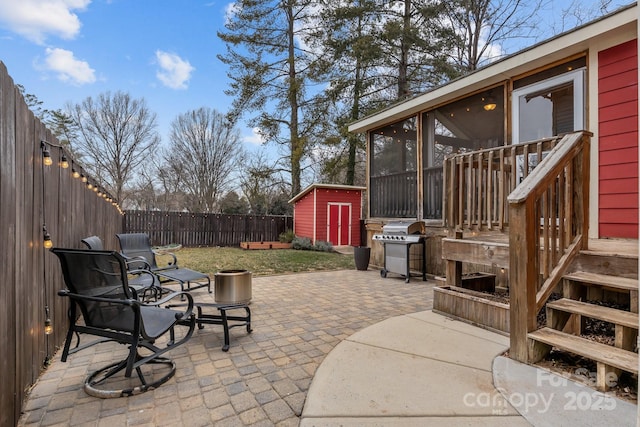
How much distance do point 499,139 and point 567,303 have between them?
3536 millimetres

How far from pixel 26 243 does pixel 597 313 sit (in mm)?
3990

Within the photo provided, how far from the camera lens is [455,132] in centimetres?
619

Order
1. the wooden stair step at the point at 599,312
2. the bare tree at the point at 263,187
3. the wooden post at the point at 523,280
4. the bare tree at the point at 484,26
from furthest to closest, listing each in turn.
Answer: the bare tree at the point at 263,187 → the bare tree at the point at 484,26 → the wooden post at the point at 523,280 → the wooden stair step at the point at 599,312

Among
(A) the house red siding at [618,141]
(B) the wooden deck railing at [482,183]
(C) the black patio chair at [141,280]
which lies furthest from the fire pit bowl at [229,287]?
(A) the house red siding at [618,141]

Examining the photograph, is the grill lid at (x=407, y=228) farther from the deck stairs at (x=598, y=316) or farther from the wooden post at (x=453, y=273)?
the deck stairs at (x=598, y=316)

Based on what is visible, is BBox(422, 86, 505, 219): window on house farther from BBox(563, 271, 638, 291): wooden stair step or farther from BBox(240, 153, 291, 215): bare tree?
BBox(240, 153, 291, 215): bare tree

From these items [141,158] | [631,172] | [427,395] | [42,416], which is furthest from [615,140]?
[141,158]

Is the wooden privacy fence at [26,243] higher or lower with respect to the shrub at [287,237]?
higher

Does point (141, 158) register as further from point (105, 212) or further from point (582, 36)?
point (582, 36)

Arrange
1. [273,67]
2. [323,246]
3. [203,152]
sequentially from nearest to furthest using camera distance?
[323,246], [273,67], [203,152]

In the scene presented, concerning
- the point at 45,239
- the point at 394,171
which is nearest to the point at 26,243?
the point at 45,239

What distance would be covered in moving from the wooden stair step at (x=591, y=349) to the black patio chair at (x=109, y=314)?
271 cm

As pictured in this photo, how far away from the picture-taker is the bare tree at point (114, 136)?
1673 centimetres

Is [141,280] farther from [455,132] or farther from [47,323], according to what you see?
[455,132]
